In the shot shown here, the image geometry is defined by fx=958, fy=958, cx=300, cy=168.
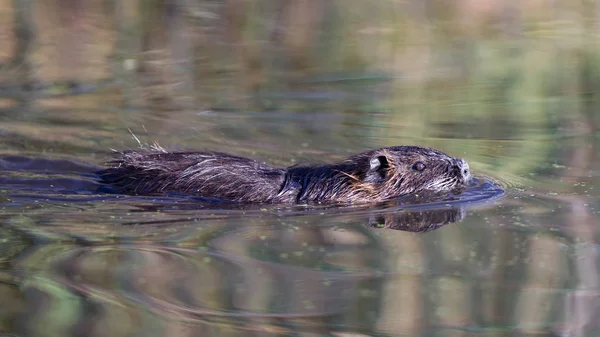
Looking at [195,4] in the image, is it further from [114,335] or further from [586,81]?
[114,335]

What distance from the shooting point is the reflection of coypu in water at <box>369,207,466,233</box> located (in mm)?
5395

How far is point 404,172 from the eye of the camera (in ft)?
20.6

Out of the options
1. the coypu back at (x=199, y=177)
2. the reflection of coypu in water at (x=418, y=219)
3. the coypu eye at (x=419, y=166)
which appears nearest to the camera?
the reflection of coypu in water at (x=418, y=219)

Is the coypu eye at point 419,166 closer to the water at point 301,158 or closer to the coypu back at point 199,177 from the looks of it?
the water at point 301,158

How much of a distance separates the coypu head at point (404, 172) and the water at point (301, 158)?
15 centimetres

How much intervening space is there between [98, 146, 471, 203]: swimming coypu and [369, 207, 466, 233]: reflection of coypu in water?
1.47 ft

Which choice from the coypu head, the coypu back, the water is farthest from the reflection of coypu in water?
the coypu back

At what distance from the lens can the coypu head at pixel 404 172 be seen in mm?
6188

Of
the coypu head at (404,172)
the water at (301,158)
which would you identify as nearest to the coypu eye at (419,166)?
the coypu head at (404,172)

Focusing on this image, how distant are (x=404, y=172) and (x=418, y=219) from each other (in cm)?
73

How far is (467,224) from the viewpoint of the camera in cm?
539

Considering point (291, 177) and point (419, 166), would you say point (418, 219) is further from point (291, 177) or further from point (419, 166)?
point (291, 177)

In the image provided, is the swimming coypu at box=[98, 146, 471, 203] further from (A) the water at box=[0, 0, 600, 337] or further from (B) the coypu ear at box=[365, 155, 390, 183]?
(A) the water at box=[0, 0, 600, 337]

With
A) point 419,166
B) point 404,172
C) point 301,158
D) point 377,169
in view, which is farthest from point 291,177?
point 301,158
